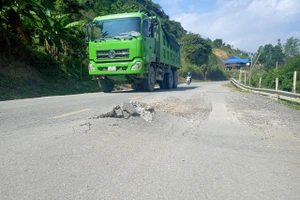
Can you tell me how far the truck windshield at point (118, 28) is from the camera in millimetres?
12312

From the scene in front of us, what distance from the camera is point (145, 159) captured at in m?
3.47

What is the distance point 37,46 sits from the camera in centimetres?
1869

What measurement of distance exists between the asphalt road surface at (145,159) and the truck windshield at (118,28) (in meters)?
7.29

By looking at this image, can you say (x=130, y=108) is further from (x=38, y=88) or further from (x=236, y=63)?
(x=236, y=63)

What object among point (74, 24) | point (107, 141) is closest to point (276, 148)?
point (107, 141)

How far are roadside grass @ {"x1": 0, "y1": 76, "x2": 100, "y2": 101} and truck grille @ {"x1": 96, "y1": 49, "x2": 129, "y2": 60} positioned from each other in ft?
9.99

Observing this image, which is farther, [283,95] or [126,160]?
[283,95]

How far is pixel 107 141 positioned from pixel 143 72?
8836mm

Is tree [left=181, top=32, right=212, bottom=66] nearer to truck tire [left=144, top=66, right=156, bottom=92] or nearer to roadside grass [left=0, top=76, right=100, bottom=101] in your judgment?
roadside grass [left=0, top=76, right=100, bottom=101]

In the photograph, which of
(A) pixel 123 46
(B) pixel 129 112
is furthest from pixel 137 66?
(B) pixel 129 112

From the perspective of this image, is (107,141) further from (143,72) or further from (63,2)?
(63,2)

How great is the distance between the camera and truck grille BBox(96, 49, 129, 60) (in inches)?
492

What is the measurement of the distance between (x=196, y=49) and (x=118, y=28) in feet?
149

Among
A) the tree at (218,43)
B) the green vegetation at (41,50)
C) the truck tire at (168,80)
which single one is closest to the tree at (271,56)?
the tree at (218,43)
